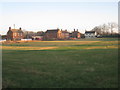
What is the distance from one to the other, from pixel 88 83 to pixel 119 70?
319cm

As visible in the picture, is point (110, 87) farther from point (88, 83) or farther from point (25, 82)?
point (25, 82)

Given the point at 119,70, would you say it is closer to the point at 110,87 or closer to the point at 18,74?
the point at 110,87

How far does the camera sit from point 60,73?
807cm

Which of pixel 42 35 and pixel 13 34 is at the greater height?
pixel 42 35

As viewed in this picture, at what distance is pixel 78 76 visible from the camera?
7473 millimetres

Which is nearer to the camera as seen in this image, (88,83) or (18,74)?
(88,83)

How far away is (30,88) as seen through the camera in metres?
6.09

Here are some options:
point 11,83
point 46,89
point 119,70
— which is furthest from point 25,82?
point 119,70

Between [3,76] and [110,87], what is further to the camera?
[3,76]

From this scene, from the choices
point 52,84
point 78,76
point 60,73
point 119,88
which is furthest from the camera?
point 60,73

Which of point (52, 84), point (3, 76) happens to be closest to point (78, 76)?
point (52, 84)

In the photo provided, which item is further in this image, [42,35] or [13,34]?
[42,35]

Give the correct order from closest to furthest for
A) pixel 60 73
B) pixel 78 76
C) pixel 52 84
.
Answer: pixel 52 84 < pixel 78 76 < pixel 60 73

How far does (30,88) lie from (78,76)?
282 cm
